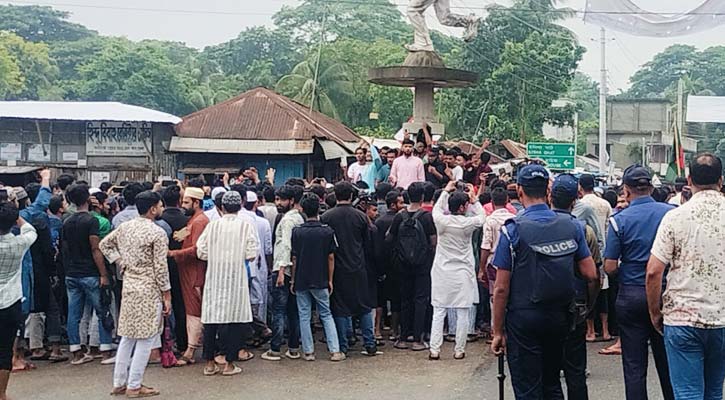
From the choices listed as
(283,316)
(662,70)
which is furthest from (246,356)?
(662,70)

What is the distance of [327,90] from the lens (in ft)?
116

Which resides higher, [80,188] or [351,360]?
[80,188]

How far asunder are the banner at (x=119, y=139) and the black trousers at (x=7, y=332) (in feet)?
49.1

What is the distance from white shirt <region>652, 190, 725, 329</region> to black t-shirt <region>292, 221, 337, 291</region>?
4238mm

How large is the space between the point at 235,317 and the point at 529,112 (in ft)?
91.3

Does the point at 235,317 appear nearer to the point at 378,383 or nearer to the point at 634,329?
the point at 378,383

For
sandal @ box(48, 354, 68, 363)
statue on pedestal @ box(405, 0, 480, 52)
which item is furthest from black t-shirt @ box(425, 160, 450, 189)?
sandal @ box(48, 354, 68, 363)

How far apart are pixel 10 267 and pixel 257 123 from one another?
16.0 metres

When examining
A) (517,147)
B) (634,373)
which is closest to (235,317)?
(634,373)

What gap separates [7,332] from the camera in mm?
6848

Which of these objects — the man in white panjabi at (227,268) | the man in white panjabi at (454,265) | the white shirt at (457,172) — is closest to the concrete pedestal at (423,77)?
the white shirt at (457,172)

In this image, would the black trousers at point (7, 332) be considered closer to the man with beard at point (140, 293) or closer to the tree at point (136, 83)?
the man with beard at point (140, 293)

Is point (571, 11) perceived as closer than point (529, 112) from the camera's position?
No

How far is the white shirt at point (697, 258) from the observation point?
4.92 metres
